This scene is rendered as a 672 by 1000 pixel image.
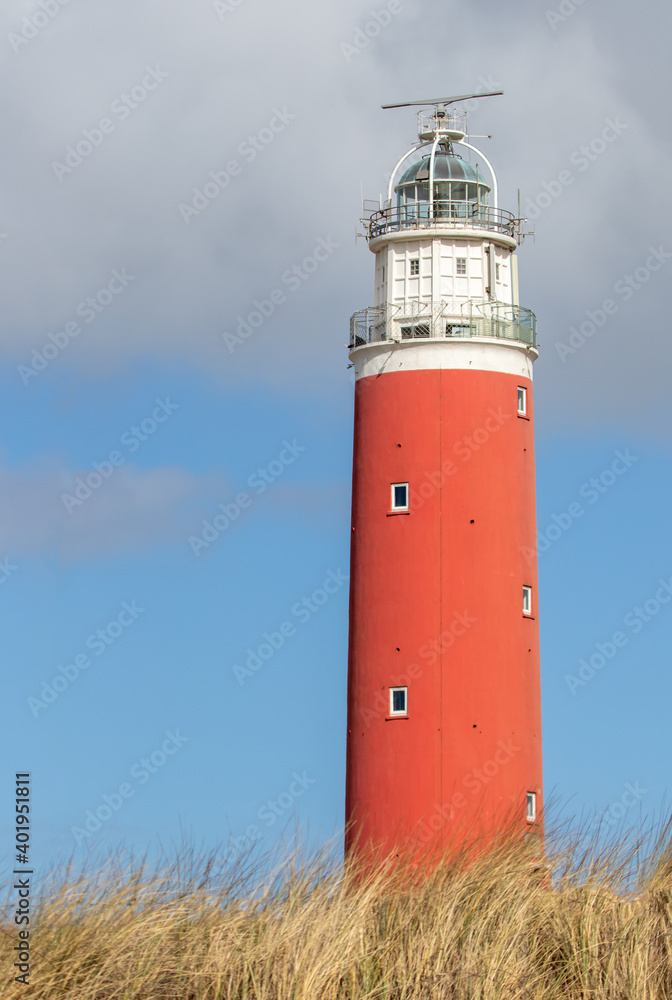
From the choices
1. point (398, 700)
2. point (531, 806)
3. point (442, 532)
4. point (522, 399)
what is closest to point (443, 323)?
point (522, 399)

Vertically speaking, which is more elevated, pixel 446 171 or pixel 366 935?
pixel 446 171

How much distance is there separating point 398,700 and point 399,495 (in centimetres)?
450

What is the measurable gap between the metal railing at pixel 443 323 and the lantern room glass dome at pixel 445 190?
237cm

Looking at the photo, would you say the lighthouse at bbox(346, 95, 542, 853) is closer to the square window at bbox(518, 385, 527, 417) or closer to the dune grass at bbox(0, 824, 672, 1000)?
the square window at bbox(518, 385, 527, 417)

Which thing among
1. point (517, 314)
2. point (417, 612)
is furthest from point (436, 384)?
point (417, 612)

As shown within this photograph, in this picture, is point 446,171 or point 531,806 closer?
point 531,806

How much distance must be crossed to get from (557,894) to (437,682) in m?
14.1

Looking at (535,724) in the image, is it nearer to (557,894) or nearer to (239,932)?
(557,894)

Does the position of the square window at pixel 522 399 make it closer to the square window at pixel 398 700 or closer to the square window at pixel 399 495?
the square window at pixel 399 495

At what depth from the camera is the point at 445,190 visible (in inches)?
1457

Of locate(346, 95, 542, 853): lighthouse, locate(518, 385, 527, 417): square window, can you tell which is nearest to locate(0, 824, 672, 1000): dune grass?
locate(346, 95, 542, 853): lighthouse

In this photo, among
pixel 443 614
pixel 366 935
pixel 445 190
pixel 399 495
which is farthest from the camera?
pixel 445 190

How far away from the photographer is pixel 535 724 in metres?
34.8

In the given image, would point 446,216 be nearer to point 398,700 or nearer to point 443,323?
point 443,323
